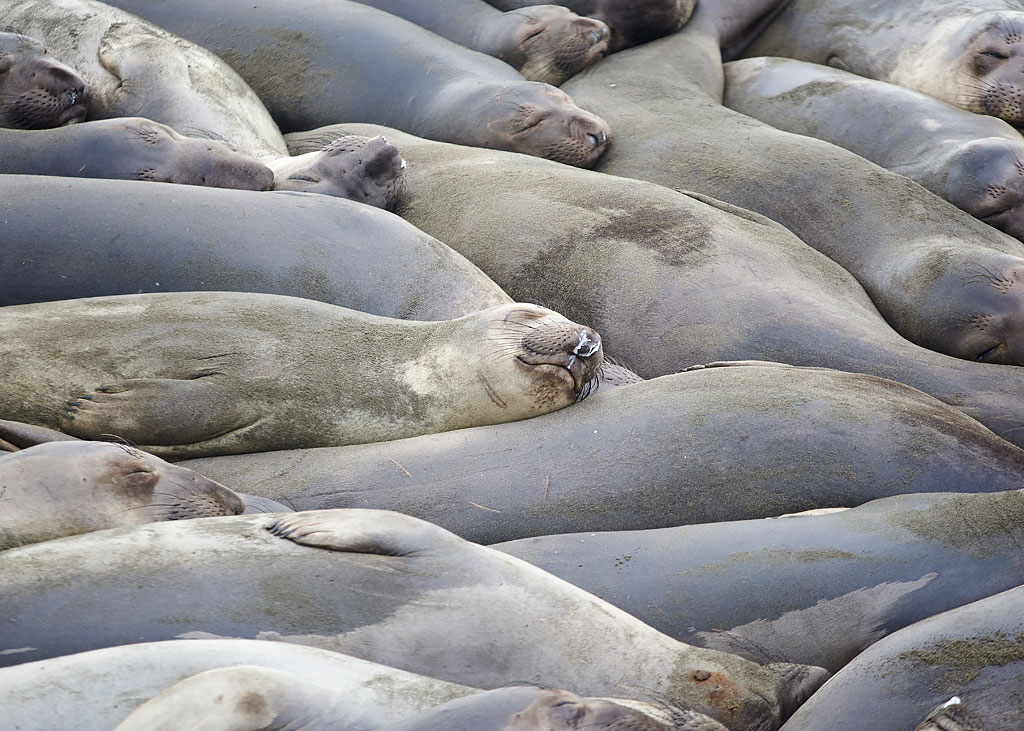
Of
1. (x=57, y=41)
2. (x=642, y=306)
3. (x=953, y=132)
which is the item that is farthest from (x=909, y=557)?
(x=57, y=41)

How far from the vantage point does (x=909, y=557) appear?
3160mm

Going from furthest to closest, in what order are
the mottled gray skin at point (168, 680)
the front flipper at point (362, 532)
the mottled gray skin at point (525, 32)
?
the mottled gray skin at point (525, 32), the front flipper at point (362, 532), the mottled gray skin at point (168, 680)

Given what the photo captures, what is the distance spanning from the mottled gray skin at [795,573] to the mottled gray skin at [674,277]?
0.95 m

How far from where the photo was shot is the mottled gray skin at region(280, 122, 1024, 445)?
167 inches

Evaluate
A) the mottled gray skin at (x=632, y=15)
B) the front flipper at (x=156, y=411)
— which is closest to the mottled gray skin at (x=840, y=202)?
the mottled gray skin at (x=632, y=15)

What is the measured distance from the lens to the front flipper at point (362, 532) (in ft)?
9.40

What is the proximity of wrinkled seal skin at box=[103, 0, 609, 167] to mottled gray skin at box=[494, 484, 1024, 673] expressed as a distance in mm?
2905

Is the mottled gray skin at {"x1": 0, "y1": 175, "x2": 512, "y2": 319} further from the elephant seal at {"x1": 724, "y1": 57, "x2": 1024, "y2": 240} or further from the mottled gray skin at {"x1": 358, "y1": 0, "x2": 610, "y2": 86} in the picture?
the elephant seal at {"x1": 724, "y1": 57, "x2": 1024, "y2": 240}

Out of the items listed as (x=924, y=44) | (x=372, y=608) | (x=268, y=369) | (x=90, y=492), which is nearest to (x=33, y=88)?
(x=268, y=369)

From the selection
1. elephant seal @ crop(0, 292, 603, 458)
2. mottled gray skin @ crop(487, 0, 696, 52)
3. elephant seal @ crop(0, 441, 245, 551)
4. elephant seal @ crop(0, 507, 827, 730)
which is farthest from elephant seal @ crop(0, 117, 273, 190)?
mottled gray skin @ crop(487, 0, 696, 52)

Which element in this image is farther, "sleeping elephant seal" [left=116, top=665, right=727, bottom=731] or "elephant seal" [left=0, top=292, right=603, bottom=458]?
"elephant seal" [left=0, top=292, right=603, bottom=458]

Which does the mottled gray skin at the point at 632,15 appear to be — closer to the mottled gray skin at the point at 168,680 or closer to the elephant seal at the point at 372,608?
the elephant seal at the point at 372,608

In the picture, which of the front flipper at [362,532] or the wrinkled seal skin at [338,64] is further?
the wrinkled seal skin at [338,64]

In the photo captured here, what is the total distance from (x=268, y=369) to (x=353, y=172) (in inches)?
53.1
